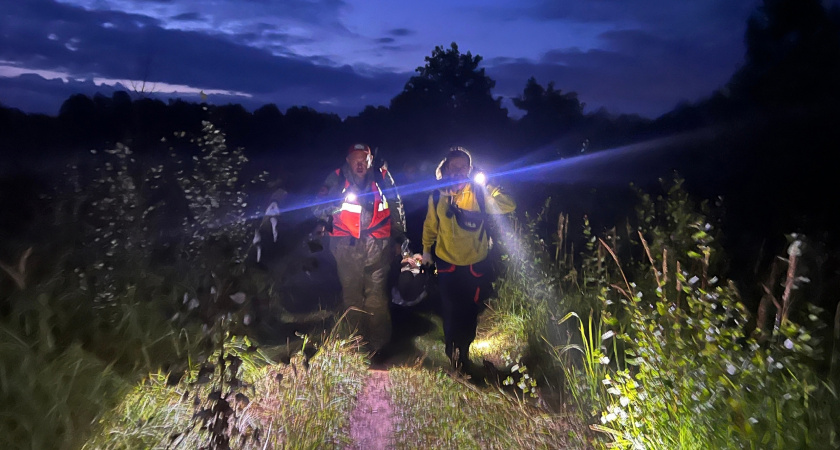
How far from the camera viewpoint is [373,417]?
352cm

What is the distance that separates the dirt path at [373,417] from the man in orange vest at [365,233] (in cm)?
73

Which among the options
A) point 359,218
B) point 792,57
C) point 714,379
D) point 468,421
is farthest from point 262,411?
point 792,57

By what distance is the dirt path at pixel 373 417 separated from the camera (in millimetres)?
3195

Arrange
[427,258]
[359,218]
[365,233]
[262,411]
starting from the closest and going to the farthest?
[262,411]
[427,258]
[359,218]
[365,233]

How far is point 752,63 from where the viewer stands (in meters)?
5.12

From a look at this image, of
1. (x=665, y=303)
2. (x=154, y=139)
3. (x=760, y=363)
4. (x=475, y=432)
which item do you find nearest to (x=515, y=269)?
(x=475, y=432)

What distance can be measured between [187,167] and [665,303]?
6.27 m

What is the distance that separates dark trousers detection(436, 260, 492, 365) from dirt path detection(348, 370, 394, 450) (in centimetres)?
81

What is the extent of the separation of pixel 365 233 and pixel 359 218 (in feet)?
0.63

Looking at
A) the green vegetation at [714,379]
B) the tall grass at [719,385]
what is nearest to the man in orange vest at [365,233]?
the green vegetation at [714,379]

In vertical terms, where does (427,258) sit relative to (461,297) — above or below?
above

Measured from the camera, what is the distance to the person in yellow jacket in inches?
180

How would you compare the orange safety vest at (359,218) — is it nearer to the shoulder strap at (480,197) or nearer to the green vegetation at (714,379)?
the shoulder strap at (480,197)

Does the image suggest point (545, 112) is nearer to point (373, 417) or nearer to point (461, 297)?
point (461, 297)
